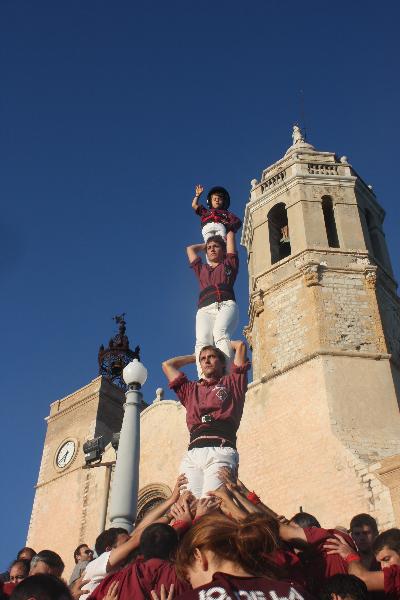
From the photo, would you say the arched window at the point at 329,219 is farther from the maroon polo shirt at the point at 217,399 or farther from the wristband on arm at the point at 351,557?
the wristband on arm at the point at 351,557

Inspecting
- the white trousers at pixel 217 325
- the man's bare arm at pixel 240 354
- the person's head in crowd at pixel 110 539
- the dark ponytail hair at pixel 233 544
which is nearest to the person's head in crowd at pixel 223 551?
the dark ponytail hair at pixel 233 544

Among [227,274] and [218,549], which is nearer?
[218,549]

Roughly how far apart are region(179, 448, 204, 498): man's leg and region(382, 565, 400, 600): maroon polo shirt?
1870 mm

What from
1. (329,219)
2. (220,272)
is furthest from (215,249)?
(329,219)

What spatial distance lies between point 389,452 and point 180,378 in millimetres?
10418

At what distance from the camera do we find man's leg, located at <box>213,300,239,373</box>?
21.5 ft

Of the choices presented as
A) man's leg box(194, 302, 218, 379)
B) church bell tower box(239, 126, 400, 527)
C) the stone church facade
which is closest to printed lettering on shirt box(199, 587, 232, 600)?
man's leg box(194, 302, 218, 379)

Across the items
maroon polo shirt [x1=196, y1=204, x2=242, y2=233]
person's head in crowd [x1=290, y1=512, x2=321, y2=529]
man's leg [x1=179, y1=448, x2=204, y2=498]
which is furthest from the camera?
maroon polo shirt [x1=196, y1=204, x2=242, y2=233]

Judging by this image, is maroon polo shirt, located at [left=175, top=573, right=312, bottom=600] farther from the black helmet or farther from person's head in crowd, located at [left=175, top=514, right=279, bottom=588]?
the black helmet

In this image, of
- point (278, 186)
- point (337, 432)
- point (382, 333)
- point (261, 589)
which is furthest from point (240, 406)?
point (278, 186)

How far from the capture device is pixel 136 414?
8.73 m

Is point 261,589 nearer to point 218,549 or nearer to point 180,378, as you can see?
point 218,549

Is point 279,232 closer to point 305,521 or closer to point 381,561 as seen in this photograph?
point 305,521

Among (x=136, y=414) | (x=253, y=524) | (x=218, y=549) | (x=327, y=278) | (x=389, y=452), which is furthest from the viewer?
(x=327, y=278)
